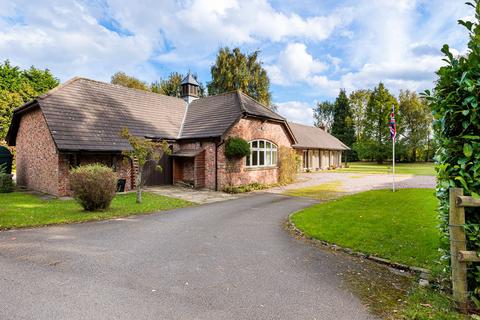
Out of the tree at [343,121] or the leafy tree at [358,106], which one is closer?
the tree at [343,121]

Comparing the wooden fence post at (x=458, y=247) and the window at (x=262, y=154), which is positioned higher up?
the window at (x=262, y=154)

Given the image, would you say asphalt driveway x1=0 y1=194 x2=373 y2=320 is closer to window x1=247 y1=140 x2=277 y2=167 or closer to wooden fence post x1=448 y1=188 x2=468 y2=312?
wooden fence post x1=448 y1=188 x2=468 y2=312

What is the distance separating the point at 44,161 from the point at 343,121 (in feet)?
164

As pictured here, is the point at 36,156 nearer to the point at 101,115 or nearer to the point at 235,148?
the point at 101,115

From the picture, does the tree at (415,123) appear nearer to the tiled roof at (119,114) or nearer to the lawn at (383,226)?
the tiled roof at (119,114)

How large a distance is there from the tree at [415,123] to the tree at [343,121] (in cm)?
872

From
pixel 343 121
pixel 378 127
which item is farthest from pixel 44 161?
pixel 343 121

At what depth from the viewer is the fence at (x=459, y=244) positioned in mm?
3396

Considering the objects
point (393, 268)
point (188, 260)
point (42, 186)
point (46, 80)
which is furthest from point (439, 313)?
point (46, 80)

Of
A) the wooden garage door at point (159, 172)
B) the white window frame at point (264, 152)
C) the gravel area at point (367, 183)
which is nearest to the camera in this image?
the gravel area at point (367, 183)

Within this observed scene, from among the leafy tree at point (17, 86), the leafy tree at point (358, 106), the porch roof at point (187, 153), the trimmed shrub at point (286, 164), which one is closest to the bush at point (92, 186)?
the porch roof at point (187, 153)

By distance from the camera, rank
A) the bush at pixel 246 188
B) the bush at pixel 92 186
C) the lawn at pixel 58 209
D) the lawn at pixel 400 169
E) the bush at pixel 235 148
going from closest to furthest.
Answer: the lawn at pixel 58 209, the bush at pixel 92 186, the bush at pixel 246 188, the bush at pixel 235 148, the lawn at pixel 400 169

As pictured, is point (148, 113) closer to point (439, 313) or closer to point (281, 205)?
point (281, 205)

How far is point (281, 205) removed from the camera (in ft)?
39.1
